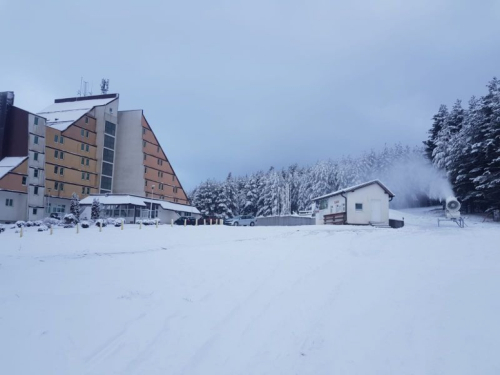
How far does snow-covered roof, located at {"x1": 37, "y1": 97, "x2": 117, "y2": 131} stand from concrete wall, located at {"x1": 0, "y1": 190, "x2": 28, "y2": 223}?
11.3 m

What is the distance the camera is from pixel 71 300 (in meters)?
7.79

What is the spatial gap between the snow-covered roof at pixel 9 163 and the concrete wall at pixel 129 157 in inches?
595

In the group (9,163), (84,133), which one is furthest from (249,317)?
(84,133)

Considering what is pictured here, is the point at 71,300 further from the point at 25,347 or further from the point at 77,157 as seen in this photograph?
the point at 77,157

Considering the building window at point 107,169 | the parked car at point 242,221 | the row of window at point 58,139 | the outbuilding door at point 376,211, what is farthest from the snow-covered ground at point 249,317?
the building window at point 107,169

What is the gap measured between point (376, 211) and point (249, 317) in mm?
28921

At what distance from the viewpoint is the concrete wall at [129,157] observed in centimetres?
5638

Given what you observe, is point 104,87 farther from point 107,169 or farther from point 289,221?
point 289,221

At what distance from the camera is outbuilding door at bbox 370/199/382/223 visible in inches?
1324

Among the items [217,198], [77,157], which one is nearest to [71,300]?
[77,157]

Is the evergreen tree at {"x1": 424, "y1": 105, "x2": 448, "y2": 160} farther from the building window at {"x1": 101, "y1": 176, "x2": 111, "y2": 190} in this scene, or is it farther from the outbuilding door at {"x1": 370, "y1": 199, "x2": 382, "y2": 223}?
the building window at {"x1": 101, "y1": 176, "x2": 111, "y2": 190}

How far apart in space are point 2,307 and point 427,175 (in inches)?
2206

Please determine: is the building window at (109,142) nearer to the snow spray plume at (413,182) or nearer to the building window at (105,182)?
the building window at (105,182)

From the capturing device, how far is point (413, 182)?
195ft
